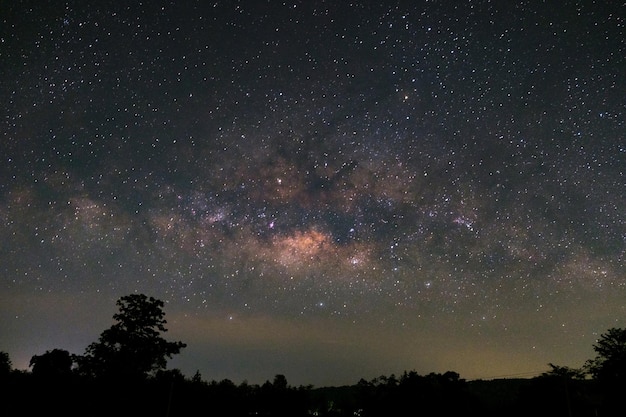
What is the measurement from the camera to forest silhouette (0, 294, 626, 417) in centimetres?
3812

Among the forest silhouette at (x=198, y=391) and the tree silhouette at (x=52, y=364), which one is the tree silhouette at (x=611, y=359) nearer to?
the forest silhouette at (x=198, y=391)

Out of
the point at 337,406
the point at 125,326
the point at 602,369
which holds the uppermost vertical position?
the point at 125,326

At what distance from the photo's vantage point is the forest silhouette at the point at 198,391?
38125 millimetres

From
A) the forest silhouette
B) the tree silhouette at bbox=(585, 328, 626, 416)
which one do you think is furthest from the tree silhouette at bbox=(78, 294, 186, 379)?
the tree silhouette at bbox=(585, 328, 626, 416)

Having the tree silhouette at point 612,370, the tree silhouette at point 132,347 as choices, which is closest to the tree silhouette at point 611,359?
the tree silhouette at point 612,370

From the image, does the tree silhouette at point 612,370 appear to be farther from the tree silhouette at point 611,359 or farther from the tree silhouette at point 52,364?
the tree silhouette at point 52,364

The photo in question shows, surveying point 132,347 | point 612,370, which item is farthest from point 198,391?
point 612,370

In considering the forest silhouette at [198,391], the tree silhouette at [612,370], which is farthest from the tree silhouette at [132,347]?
the tree silhouette at [612,370]

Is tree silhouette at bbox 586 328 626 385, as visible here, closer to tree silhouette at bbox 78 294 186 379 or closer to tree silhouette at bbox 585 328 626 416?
tree silhouette at bbox 585 328 626 416

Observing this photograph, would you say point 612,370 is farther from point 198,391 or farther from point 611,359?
point 198,391

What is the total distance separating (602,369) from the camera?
4528 centimetres

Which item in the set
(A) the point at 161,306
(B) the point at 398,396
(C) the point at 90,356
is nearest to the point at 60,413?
(C) the point at 90,356

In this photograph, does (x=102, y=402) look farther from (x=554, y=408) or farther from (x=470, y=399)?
(x=554, y=408)

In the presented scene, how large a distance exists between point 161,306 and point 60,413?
12365 millimetres
